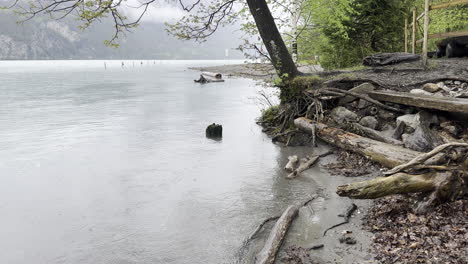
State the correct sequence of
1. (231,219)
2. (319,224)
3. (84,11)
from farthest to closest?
(84,11)
(231,219)
(319,224)

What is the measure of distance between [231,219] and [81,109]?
2220 centimetres

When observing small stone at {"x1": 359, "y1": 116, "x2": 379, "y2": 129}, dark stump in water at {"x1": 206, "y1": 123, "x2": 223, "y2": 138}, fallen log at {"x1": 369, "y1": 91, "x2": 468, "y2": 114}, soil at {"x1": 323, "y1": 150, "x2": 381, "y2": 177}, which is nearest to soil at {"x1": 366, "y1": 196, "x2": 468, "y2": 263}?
soil at {"x1": 323, "y1": 150, "x2": 381, "y2": 177}

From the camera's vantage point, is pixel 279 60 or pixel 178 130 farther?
pixel 178 130

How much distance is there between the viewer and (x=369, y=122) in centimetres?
1097

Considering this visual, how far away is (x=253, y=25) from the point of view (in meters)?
13.5

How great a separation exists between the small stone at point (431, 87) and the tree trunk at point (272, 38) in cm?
464

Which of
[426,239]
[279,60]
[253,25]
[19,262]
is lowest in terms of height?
[19,262]

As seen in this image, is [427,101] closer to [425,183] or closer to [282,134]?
[425,183]

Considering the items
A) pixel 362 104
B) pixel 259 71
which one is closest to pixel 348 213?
pixel 362 104

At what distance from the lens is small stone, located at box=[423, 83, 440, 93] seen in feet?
33.5

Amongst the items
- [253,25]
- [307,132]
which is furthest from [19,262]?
[253,25]

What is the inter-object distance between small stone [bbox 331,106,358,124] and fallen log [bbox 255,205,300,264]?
18.7ft

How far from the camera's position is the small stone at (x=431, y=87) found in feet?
33.5

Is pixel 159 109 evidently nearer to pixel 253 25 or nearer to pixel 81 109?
pixel 81 109
